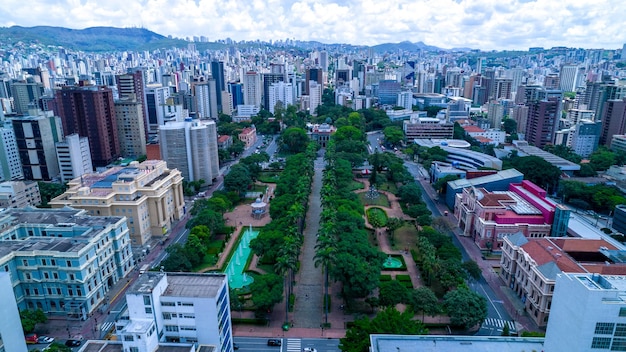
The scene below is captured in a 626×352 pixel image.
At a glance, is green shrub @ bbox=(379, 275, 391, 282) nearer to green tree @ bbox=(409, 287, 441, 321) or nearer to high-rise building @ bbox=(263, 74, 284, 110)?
green tree @ bbox=(409, 287, 441, 321)

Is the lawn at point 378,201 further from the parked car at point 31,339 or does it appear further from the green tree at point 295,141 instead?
the parked car at point 31,339

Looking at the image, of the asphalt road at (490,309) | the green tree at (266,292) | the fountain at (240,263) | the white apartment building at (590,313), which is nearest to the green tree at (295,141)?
the fountain at (240,263)

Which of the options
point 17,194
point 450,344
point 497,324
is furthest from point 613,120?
point 17,194

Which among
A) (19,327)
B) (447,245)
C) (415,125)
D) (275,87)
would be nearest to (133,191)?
(19,327)

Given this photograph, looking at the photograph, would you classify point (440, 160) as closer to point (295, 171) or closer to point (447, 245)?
point (295, 171)

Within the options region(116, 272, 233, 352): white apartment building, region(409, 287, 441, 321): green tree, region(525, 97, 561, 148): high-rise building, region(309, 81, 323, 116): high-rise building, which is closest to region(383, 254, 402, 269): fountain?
region(409, 287, 441, 321): green tree

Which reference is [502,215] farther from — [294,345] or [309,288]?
[294,345]
